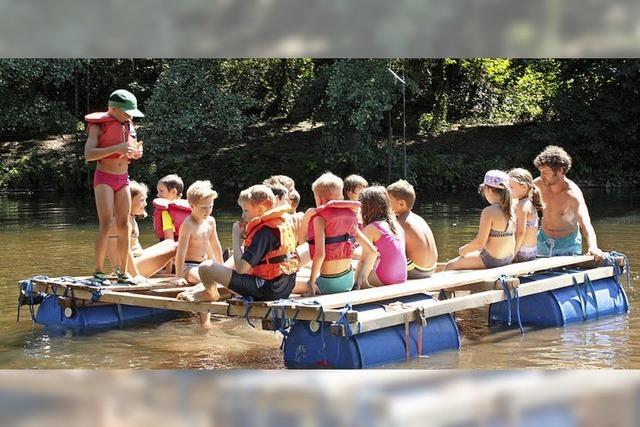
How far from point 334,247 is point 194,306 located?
0.99 metres

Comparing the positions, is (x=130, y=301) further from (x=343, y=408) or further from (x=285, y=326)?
(x=343, y=408)

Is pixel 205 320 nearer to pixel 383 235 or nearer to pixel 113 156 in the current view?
pixel 113 156

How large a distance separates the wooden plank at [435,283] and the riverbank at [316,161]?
13.9 m

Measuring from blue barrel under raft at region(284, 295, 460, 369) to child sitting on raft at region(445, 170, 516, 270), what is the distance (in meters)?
1.45

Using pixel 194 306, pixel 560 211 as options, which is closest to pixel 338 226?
pixel 194 306

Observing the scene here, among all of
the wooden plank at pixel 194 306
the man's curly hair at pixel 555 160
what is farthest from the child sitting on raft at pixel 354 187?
the man's curly hair at pixel 555 160

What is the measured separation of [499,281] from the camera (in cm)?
702

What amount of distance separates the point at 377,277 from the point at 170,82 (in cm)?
1569

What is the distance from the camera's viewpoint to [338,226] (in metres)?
6.59

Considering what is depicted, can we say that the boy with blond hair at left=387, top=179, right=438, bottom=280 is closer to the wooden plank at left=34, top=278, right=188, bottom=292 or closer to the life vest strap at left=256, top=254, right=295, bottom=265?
the life vest strap at left=256, top=254, right=295, bottom=265

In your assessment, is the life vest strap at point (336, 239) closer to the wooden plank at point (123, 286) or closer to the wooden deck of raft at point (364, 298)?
the wooden deck of raft at point (364, 298)

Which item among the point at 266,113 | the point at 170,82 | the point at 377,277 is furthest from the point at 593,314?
the point at 266,113

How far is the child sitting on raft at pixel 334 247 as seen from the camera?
21.5ft

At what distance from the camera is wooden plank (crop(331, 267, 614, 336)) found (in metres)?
5.87
